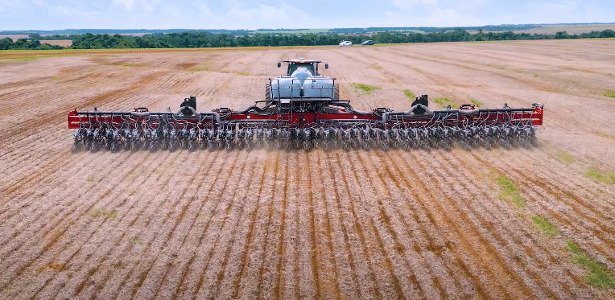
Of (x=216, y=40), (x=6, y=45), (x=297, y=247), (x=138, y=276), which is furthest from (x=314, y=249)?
(x=216, y=40)

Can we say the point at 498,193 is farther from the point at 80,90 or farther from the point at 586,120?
the point at 80,90

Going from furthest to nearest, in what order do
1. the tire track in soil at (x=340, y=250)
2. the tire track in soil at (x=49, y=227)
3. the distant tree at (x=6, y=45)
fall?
the distant tree at (x=6, y=45) → the tire track in soil at (x=49, y=227) → the tire track in soil at (x=340, y=250)

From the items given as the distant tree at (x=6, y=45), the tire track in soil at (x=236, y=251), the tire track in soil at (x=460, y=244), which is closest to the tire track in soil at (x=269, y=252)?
the tire track in soil at (x=236, y=251)

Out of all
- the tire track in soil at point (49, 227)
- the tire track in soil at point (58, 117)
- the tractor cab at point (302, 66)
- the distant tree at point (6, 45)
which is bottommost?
the tire track in soil at point (49, 227)

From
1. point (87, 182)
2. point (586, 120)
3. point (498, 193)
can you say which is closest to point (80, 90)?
point (87, 182)

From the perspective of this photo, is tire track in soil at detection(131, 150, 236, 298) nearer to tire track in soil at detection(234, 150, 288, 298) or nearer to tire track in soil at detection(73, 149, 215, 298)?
tire track in soil at detection(73, 149, 215, 298)

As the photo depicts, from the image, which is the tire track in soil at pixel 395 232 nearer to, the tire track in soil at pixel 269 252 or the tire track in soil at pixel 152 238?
the tire track in soil at pixel 269 252
